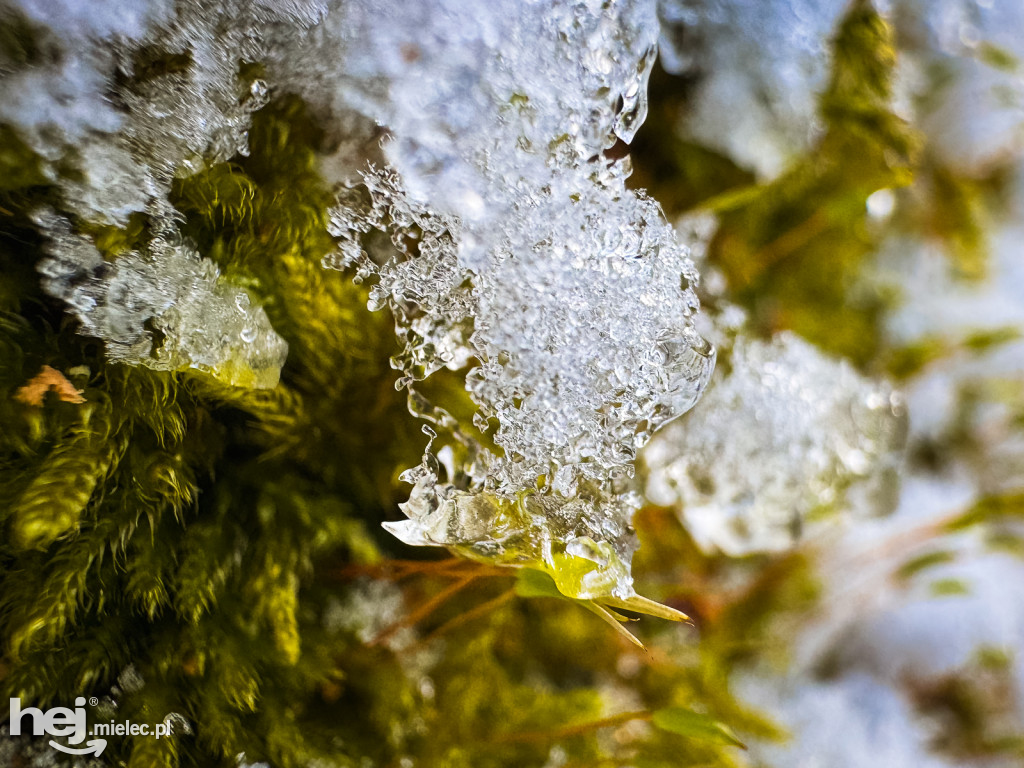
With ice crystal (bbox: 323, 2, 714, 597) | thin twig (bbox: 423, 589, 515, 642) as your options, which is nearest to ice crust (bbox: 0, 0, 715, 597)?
ice crystal (bbox: 323, 2, 714, 597)

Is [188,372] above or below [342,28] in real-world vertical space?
below

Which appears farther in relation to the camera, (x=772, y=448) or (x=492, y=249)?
(x=772, y=448)

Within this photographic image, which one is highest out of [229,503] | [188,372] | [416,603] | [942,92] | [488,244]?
[942,92]

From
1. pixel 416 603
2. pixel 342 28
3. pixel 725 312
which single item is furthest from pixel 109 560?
pixel 725 312

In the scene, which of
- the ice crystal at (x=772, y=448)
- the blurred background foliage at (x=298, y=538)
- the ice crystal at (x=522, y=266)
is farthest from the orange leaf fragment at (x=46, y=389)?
the ice crystal at (x=772, y=448)

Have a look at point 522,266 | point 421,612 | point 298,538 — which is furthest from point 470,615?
point 522,266

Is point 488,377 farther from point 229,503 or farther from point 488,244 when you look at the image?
point 229,503

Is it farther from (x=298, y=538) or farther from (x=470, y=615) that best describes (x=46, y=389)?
(x=470, y=615)

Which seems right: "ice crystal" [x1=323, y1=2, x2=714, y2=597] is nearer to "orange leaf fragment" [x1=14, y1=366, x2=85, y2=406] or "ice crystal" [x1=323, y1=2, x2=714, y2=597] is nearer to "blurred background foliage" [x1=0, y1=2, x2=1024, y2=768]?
"blurred background foliage" [x1=0, y1=2, x2=1024, y2=768]
